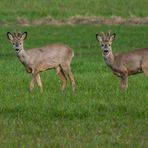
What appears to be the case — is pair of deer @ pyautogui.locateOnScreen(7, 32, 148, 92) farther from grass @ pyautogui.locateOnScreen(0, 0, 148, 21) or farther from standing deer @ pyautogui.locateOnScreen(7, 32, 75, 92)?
grass @ pyautogui.locateOnScreen(0, 0, 148, 21)

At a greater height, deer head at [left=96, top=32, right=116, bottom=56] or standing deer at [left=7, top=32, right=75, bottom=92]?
deer head at [left=96, top=32, right=116, bottom=56]

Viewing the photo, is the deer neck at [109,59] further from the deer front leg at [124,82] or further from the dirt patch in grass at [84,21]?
the dirt patch in grass at [84,21]

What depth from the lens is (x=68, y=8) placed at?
4684cm

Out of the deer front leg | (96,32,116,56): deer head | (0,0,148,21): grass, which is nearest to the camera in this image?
the deer front leg

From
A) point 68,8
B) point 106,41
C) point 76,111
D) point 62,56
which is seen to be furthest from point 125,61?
point 68,8

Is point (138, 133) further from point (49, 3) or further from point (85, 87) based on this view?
point (49, 3)

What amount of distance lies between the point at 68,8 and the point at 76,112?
33.8 meters

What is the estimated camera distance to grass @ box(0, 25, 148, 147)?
11227mm

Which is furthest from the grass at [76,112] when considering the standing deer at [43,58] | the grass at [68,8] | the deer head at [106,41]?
the grass at [68,8]

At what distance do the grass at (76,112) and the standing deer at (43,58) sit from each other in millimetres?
332

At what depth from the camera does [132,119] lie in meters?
12.9

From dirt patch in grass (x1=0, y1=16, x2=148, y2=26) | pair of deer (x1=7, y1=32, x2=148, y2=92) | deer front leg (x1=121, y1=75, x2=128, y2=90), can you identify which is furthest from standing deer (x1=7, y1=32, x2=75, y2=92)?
dirt patch in grass (x1=0, y1=16, x2=148, y2=26)

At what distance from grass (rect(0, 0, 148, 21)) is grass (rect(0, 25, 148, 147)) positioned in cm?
2238

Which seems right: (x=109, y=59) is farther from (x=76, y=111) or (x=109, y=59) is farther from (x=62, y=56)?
(x=76, y=111)
